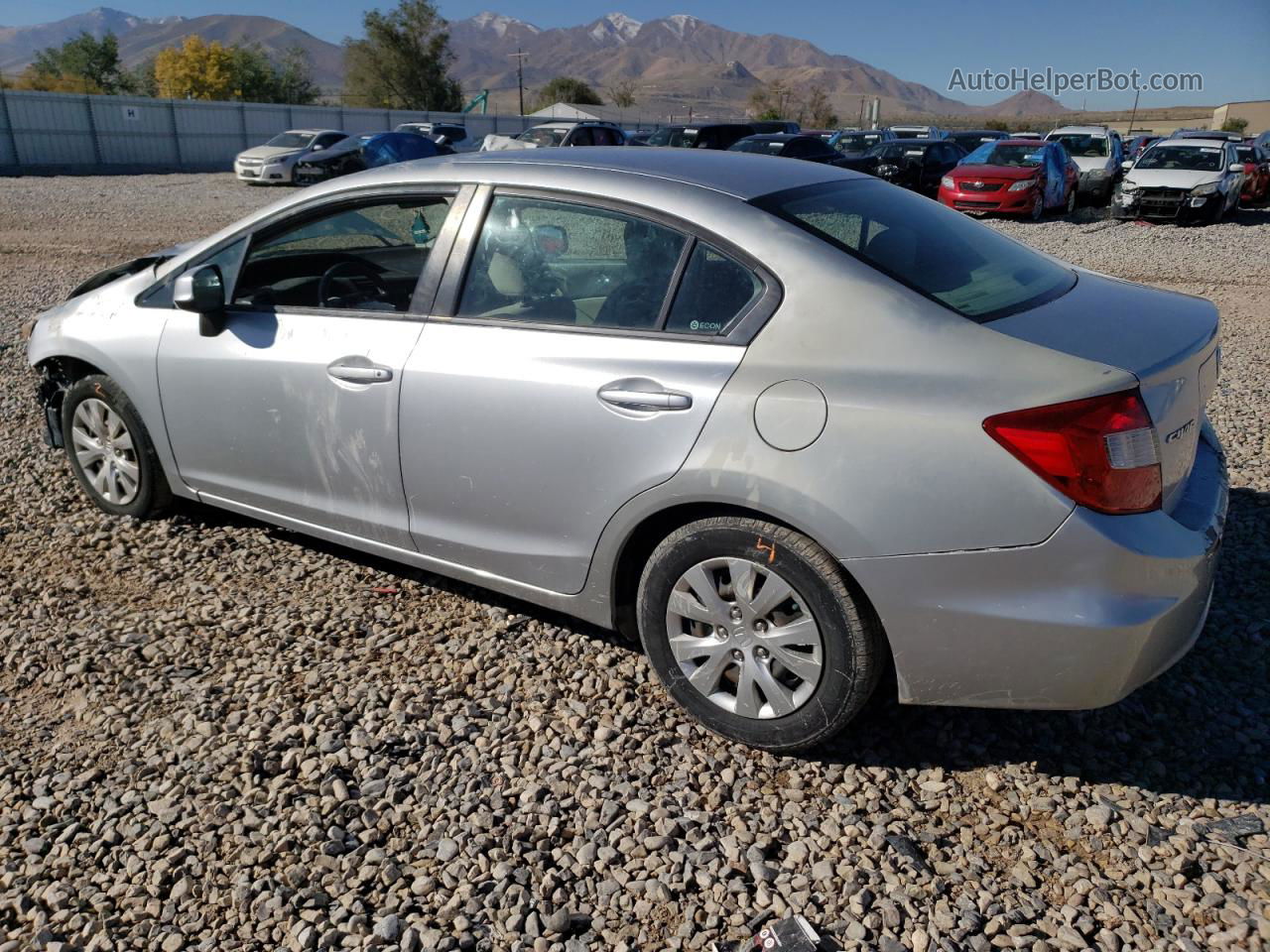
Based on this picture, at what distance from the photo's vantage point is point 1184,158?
1872 centimetres

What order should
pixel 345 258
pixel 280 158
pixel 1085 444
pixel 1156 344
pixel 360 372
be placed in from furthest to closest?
pixel 280 158
pixel 345 258
pixel 360 372
pixel 1156 344
pixel 1085 444

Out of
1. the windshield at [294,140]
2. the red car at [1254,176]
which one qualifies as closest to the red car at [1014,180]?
the red car at [1254,176]

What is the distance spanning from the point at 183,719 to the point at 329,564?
1198mm

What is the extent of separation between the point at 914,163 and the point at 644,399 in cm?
2224

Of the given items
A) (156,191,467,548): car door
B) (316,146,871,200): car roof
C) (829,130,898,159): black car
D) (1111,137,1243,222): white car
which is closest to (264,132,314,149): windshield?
(829,130,898,159): black car

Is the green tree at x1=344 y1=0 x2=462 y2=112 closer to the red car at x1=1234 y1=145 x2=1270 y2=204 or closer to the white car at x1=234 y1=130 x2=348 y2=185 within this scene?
the white car at x1=234 y1=130 x2=348 y2=185

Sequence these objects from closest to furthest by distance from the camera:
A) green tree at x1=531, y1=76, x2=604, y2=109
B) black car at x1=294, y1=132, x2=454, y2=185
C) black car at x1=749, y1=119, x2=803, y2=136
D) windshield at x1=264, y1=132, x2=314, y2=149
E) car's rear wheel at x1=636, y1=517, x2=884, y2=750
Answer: car's rear wheel at x1=636, y1=517, x2=884, y2=750
black car at x1=294, y1=132, x2=454, y2=185
black car at x1=749, y1=119, x2=803, y2=136
windshield at x1=264, y1=132, x2=314, y2=149
green tree at x1=531, y1=76, x2=604, y2=109

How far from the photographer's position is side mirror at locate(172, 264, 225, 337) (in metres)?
3.78

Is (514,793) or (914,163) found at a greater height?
(914,163)

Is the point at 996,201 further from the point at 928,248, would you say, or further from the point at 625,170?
the point at 625,170

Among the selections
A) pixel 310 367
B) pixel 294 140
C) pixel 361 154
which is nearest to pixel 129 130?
pixel 294 140

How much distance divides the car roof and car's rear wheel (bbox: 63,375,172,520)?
1567 mm

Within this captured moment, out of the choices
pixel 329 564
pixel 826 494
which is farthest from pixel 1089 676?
pixel 329 564

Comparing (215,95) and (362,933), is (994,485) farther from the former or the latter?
(215,95)
